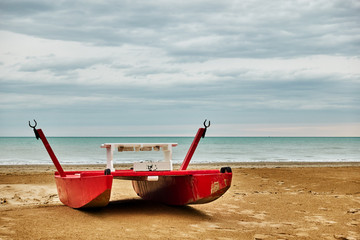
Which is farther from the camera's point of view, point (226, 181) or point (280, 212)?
point (280, 212)

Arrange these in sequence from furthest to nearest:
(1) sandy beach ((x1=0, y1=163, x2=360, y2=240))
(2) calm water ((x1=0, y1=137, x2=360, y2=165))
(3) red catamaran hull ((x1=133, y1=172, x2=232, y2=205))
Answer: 1. (2) calm water ((x1=0, y1=137, x2=360, y2=165))
2. (3) red catamaran hull ((x1=133, y1=172, x2=232, y2=205))
3. (1) sandy beach ((x1=0, y1=163, x2=360, y2=240))

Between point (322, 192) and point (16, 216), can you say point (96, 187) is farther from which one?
point (322, 192)

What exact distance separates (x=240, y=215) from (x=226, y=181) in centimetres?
108

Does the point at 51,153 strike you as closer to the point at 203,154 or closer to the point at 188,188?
the point at 188,188

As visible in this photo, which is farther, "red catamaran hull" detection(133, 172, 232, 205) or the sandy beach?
"red catamaran hull" detection(133, 172, 232, 205)

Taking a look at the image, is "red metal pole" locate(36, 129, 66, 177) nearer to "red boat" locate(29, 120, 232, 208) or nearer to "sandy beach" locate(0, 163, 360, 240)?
"red boat" locate(29, 120, 232, 208)

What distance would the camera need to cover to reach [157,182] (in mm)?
7867

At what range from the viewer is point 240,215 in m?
7.58

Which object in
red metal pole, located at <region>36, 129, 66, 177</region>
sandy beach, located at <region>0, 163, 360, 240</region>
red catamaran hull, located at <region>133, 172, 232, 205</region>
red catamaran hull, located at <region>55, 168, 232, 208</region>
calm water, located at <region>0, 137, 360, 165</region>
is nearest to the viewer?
sandy beach, located at <region>0, 163, 360, 240</region>

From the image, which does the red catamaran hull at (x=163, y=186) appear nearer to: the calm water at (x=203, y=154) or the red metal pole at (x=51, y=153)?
the red metal pole at (x=51, y=153)

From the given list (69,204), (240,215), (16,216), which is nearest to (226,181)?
(240,215)

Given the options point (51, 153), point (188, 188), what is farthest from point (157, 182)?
point (51, 153)

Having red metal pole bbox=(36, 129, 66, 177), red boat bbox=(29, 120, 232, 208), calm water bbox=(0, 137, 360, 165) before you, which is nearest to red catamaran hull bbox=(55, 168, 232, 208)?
red boat bbox=(29, 120, 232, 208)

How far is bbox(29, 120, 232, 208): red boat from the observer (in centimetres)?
634
